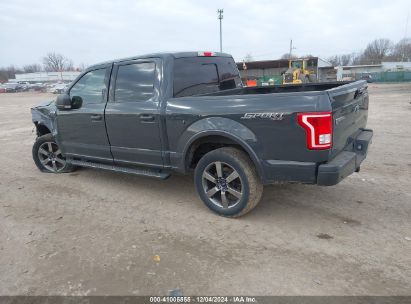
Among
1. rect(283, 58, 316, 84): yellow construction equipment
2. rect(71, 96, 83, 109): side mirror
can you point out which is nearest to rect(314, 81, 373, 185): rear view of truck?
rect(71, 96, 83, 109): side mirror

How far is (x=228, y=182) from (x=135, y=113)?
1502 millimetres

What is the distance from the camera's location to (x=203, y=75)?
4.66 meters

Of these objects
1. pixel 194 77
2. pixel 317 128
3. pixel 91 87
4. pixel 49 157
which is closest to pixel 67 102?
pixel 91 87

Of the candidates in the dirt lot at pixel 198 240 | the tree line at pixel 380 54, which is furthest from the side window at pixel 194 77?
the tree line at pixel 380 54

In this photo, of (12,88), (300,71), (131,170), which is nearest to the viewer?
(131,170)

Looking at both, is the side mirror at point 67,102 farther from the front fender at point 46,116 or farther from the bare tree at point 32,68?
the bare tree at point 32,68

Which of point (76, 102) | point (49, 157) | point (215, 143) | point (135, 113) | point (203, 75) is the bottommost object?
point (49, 157)

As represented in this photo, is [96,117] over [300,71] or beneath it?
beneath

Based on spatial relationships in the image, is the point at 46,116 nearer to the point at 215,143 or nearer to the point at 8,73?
the point at 215,143

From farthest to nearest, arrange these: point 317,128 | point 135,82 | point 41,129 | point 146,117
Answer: point 41,129 < point 135,82 < point 146,117 < point 317,128

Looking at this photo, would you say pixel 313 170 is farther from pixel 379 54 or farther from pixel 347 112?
pixel 379 54

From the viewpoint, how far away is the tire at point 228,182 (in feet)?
12.3

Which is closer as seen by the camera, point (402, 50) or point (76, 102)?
point (76, 102)

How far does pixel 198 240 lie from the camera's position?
11.7 ft
